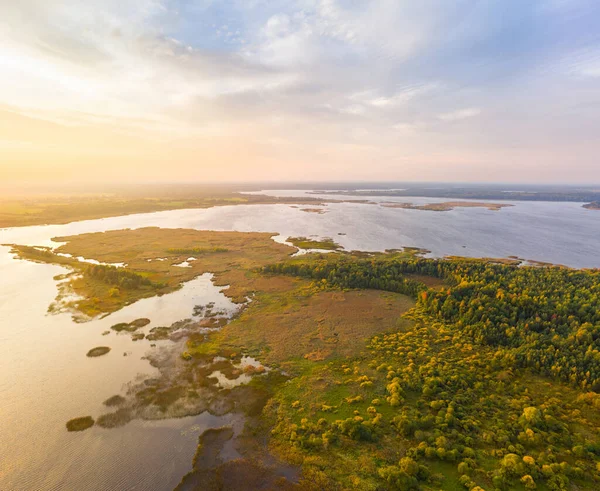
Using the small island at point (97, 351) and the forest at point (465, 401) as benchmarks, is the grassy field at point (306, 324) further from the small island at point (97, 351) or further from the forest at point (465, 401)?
the small island at point (97, 351)

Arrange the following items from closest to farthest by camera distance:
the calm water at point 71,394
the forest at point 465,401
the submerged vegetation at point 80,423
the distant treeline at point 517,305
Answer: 1. the forest at point 465,401
2. the calm water at point 71,394
3. the submerged vegetation at point 80,423
4. the distant treeline at point 517,305

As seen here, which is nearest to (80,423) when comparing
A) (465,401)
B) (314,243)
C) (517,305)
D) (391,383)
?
(391,383)

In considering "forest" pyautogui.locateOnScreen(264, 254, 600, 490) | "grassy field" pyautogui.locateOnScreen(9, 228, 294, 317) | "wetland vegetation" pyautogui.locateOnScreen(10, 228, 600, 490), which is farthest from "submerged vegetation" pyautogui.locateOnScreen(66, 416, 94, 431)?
"grassy field" pyautogui.locateOnScreen(9, 228, 294, 317)

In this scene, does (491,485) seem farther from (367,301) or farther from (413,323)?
A: (367,301)

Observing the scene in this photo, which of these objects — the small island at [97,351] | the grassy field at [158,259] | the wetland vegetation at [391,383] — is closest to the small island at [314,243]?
the grassy field at [158,259]

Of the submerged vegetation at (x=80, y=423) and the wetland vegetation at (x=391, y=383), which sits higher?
the wetland vegetation at (x=391, y=383)

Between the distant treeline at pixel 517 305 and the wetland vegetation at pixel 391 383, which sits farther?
the distant treeline at pixel 517 305

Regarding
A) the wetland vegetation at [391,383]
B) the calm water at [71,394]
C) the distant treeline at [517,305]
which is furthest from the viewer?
the distant treeline at [517,305]

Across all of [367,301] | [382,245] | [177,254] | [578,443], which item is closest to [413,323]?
[367,301]
